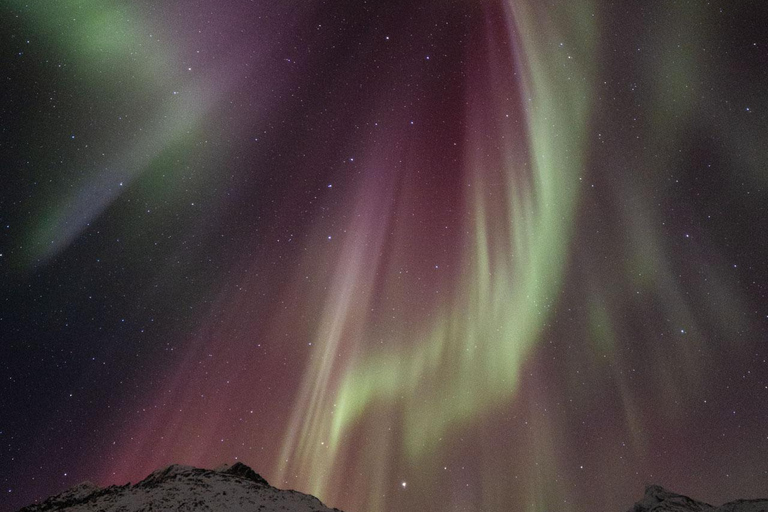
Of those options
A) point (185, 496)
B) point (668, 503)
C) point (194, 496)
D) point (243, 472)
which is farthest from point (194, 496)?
point (668, 503)

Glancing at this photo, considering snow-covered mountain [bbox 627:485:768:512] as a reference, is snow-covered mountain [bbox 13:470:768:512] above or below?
below

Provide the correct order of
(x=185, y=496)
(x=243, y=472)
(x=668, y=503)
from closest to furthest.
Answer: (x=185, y=496) < (x=243, y=472) < (x=668, y=503)

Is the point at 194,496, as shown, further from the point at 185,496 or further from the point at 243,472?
the point at 243,472

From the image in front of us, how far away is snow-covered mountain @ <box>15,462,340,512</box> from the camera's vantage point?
3600 cm

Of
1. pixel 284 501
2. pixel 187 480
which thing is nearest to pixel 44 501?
pixel 187 480

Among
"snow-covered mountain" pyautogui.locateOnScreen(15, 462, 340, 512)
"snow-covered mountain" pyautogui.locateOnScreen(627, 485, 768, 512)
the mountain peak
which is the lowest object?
"snow-covered mountain" pyautogui.locateOnScreen(15, 462, 340, 512)

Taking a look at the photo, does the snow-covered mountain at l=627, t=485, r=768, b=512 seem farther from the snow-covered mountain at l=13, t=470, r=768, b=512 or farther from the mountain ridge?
the snow-covered mountain at l=13, t=470, r=768, b=512

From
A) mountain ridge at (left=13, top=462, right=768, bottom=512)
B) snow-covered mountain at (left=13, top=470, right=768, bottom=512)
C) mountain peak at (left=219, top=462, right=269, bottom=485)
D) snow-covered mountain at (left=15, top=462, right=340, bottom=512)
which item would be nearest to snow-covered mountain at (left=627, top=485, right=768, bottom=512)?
mountain ridge at (left=13, top=462, right=768, bottom=512)

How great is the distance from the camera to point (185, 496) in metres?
36.9

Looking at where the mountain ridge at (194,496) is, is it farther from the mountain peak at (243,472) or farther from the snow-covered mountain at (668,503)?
the snow-covered mountain at (668,503)

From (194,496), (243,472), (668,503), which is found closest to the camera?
(194,496)

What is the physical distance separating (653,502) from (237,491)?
148ft

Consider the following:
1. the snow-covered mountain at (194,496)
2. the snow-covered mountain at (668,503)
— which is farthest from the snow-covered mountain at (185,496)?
the snow-covered mountain at (668,503)

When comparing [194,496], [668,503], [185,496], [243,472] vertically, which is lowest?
[185,496]
